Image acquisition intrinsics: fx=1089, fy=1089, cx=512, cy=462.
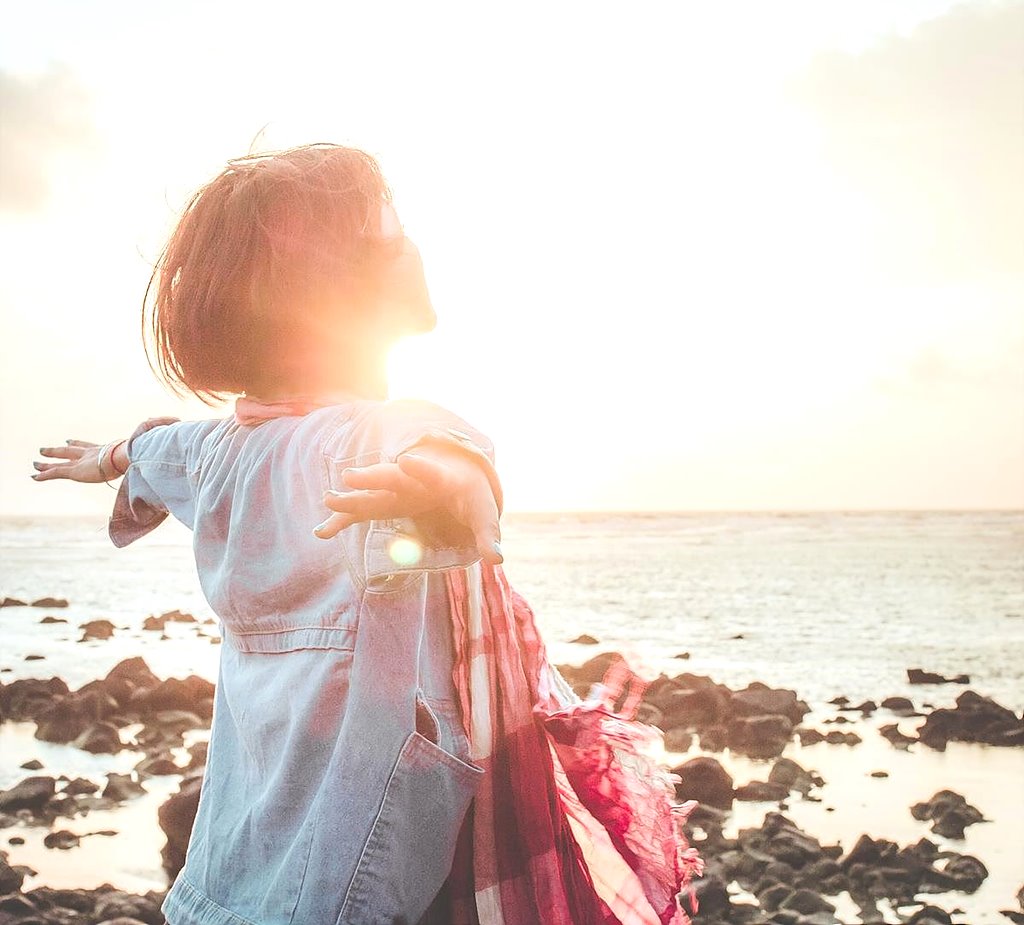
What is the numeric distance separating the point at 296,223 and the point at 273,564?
62cm

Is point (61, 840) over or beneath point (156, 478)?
beneath

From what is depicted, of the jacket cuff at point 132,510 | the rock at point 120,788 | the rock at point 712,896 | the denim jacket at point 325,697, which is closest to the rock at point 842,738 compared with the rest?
the rock at point 712,896

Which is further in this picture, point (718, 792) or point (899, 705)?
point (899, 705)

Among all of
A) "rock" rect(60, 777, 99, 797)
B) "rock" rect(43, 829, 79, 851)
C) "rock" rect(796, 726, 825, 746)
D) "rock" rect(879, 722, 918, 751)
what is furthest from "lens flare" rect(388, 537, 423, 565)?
"rock" rect(879, 722, 918, 751)

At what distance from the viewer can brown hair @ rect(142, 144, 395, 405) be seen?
1.98m

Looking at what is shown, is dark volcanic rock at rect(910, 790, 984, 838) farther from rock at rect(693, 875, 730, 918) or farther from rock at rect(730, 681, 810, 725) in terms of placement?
rock at rect(730, 681, 810, 725)

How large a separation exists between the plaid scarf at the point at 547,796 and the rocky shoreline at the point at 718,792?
164 cm

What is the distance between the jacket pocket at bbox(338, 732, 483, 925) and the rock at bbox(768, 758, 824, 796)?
5347 millimetres

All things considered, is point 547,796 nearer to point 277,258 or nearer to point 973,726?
point 277,258

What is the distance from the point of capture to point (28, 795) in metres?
6.07

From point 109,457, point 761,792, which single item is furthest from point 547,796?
point 761,792

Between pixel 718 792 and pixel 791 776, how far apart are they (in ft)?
2.52

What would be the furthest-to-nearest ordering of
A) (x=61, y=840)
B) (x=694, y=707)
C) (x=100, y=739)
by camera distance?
(x=694, y=707), (x=100, y=739), (x=61, y=840)

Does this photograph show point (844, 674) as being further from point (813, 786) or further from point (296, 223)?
point (296, 223)
